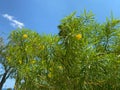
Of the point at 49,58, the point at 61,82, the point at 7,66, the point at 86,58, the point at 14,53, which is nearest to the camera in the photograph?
the point at 86,58

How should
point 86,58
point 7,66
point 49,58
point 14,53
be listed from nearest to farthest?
point 86,58
point 49,58
point 14,53
point 7,66

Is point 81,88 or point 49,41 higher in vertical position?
point 49,41

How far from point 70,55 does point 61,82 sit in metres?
0.59

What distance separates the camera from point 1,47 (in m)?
28.9

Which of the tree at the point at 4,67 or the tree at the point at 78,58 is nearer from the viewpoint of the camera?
the tree at the point at 78,58

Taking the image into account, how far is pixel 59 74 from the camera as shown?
5945 mm

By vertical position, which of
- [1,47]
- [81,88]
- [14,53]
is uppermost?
[1,47]

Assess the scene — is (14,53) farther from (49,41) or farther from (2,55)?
Answer: (2,55)

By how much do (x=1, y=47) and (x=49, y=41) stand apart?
22.9 m

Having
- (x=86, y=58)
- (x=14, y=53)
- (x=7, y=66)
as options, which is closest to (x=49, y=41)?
(x=86, y=58)

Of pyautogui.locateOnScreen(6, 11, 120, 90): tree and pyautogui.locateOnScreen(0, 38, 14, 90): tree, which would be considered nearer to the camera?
pyautogui.locateOnScreen(6, 11, 120, 90): tree

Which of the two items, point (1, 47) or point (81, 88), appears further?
point (1, 47)

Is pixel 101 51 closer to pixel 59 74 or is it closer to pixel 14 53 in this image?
pixel 59 74

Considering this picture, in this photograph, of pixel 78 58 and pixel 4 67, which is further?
pixel 4 67
